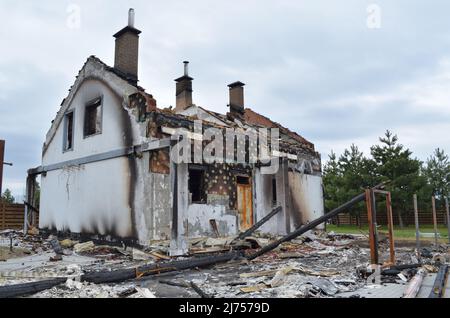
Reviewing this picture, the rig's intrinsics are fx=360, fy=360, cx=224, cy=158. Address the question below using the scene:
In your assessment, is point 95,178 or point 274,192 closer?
point 95,178

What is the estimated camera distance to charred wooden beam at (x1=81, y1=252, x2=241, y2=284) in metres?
6.71

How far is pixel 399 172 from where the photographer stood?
28203 mm

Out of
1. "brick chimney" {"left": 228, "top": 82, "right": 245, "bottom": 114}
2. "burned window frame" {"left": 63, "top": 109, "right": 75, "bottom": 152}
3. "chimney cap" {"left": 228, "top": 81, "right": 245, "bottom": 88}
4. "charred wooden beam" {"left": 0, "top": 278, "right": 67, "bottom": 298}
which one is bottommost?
"charred wooden beam" {"left": 0, "top": 278, "right": 67, "bottom": 298}

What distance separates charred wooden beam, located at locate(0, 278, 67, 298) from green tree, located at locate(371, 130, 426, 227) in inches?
1009

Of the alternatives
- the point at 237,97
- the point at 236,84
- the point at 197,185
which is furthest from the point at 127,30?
the point at 237,97

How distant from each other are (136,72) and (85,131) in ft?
10.6

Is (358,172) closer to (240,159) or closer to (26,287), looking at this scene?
(240,159)

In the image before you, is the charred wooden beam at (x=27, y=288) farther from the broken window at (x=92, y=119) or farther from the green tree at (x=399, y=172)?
the green tree at (x=399, y=172)

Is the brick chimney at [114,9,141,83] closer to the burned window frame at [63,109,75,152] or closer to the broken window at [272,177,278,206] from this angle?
the burned window frame at [63,109,75,152]

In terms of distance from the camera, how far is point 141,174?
11945 millimetres

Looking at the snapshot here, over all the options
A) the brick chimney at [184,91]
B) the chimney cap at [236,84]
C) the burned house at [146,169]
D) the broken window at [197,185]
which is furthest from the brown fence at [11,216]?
the chimney cap at [236,84]

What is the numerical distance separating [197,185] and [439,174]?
31.9m

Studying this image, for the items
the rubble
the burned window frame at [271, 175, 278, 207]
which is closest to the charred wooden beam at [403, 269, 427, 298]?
the rubble

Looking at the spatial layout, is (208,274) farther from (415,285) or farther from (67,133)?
(67,133)
